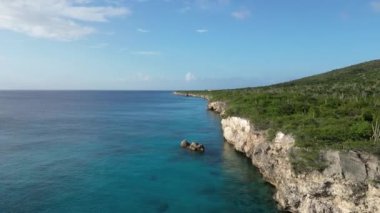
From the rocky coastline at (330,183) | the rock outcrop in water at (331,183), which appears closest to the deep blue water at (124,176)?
the rocky coastline at (330,183)

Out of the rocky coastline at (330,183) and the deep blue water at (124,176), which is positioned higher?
the rocky coastline at (330,183)

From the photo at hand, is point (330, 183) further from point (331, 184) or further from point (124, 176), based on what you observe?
point (124, 176)

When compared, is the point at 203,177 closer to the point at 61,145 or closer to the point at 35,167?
the point at 35,167

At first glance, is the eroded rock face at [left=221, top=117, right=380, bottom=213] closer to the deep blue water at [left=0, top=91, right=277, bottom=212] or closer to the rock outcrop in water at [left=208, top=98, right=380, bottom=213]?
the rock outcrop in water at [left=208, top=98, right=380, bottom=213]

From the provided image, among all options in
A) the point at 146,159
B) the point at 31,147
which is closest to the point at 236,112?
the point at 146,159

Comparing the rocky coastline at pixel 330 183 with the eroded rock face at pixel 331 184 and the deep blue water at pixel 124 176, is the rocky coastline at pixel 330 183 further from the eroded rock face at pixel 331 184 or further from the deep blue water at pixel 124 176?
the deep blue water at pixel 124 176

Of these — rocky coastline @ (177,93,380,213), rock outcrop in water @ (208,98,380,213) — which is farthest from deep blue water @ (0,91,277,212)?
rock outcrop in water @ (208,98,380,213)

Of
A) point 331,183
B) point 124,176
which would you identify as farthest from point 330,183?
point 124,176

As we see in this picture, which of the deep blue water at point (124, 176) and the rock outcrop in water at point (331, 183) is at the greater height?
the rock outcrop in water at point (331, 183)

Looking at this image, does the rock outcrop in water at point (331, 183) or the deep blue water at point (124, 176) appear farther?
the deep blue water at point (124, 176)

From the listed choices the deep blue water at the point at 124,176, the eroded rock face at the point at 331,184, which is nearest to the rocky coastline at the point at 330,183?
the eroded rock face at the point at 331,184
